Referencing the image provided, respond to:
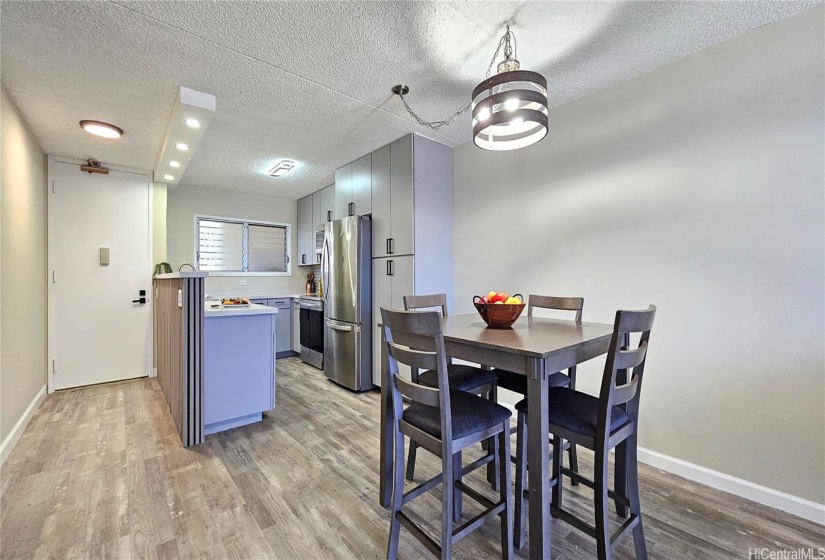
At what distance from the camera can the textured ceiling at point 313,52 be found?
1.69 meters

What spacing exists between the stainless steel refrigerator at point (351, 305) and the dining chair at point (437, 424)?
2065mm

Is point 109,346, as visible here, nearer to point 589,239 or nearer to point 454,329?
point 454,329

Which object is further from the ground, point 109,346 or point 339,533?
point 109,346

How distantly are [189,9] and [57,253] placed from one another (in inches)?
130

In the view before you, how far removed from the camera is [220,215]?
5008mm

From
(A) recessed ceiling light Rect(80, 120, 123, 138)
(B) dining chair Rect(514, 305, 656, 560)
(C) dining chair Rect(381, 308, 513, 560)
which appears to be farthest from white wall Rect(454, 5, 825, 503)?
(A) recessed ceiling light Rect(80, 120, 123, 138)

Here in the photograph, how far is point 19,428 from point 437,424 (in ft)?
10.5

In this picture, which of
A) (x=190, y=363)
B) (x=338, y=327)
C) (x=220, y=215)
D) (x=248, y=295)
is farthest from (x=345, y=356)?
(x=220, y=215)

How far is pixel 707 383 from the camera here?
6.54ft

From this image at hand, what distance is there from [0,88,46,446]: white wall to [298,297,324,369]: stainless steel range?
2.50m

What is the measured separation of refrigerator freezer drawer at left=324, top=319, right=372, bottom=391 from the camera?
3.53 meters

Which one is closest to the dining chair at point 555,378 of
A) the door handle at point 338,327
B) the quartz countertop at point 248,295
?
the door handle at point 338,327

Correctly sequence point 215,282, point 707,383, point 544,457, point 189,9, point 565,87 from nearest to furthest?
point 544,457
point 189,9
point 707,383
point 565,87
point 215,282

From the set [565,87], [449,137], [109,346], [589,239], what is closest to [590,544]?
[589,239]
